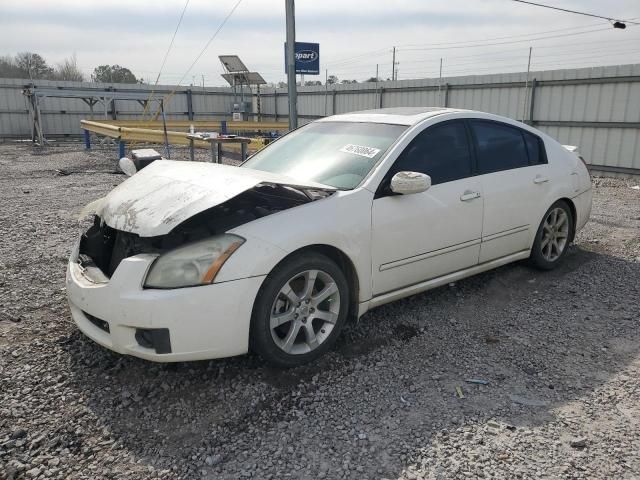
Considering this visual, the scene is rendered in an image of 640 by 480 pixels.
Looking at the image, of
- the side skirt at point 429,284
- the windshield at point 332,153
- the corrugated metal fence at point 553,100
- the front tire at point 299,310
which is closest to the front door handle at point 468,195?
the side skirt at point 429,284

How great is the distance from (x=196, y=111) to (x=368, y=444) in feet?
86.8

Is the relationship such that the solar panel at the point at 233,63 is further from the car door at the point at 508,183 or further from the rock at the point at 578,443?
the rock at the point at 578,443

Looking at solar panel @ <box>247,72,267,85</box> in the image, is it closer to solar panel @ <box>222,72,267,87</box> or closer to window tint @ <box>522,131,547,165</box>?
solar panel @ <box>222,72,267,87</box>

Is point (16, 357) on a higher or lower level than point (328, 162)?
lower

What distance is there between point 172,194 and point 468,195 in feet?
7.36

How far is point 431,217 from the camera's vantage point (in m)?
3.80

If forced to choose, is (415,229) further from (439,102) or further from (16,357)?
(439,102)

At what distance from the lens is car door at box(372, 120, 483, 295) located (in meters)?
3.57

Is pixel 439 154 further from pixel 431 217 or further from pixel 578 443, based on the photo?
pixel 578 443

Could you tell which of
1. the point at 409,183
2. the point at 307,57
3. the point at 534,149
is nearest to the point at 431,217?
the point at 409,183

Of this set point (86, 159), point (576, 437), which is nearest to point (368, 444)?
point (576, 437)

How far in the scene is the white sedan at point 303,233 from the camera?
289 cm

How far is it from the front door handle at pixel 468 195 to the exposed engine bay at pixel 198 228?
1.21 metres

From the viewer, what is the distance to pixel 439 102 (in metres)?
16.0
